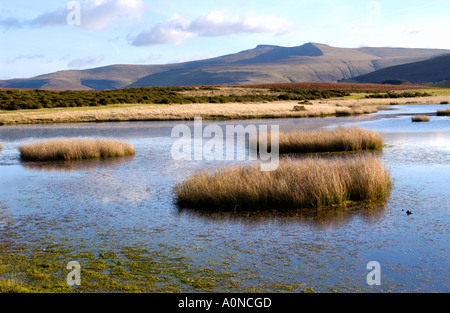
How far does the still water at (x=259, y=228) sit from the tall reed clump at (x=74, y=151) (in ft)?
16.8

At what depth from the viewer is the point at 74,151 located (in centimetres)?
2677

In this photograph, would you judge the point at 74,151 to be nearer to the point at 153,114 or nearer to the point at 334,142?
the point at 334,142

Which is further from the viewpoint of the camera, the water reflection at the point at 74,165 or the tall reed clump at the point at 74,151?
the tall reed clump at the point at 74,151

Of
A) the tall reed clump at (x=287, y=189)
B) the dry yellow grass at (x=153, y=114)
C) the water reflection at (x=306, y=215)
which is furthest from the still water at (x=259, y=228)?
the dry yellow grass at (x=153, y=114)

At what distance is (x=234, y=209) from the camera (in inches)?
566

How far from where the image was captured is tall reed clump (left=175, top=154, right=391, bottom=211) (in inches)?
569

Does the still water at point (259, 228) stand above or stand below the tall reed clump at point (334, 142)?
below

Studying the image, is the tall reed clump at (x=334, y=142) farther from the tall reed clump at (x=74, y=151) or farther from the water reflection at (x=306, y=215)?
the water reflection at (x=306, y=215)

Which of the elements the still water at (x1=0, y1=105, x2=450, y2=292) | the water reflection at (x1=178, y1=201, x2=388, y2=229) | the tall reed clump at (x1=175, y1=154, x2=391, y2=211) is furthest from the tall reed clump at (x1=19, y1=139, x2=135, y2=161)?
the water reflection at (x1=178, y1=201, x2=388, y2=229)

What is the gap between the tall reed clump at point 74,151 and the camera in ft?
87.8

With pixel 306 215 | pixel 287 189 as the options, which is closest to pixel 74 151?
pixel 287 189

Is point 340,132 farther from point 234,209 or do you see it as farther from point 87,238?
point 87,238

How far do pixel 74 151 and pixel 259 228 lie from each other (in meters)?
17.1

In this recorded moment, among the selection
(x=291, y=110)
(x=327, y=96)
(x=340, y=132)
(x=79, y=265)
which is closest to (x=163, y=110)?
(x=291, y=110)
